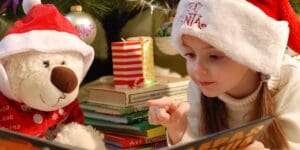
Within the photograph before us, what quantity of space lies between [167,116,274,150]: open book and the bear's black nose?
1.17ft

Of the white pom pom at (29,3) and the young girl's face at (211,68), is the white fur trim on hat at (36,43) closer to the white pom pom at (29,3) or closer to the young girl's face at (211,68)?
the white pom pom at (29,3)

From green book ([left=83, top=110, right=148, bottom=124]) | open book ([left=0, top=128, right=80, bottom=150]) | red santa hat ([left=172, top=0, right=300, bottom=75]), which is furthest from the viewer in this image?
green book ([left=83, top=110, right=148, bottom=124])

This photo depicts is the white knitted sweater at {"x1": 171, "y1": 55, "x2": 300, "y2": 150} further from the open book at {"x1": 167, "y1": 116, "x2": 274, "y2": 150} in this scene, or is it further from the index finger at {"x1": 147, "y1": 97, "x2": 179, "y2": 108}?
the open book at {"x1": 167, "y1": 116, "x2": 274, "y2": 150}

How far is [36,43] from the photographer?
0.72 meters

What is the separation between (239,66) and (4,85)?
0.39 m

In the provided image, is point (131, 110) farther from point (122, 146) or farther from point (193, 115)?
point (193, 115)

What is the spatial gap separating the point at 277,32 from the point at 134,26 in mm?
643

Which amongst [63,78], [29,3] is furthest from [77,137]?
[29,3]

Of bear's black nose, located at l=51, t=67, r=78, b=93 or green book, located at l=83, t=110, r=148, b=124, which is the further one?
green book, located at l=83, t=110, r=148, b=124

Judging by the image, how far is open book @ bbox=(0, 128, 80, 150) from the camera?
1.23 ft

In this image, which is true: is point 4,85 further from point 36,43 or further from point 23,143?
point 23,143

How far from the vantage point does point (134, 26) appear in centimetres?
122

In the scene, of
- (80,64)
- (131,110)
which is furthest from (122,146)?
(80,64)

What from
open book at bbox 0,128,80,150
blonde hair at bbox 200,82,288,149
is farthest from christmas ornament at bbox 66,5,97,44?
open book at bbox 0,128,80,150
